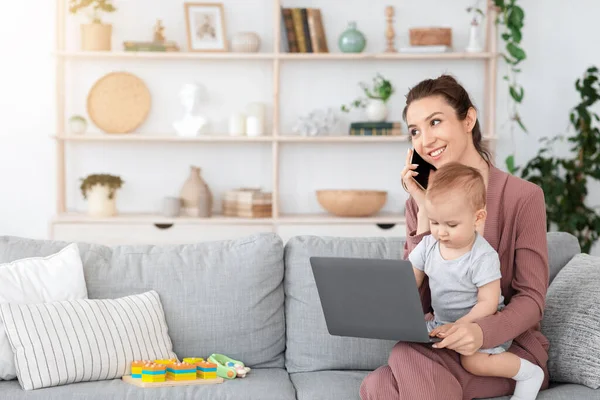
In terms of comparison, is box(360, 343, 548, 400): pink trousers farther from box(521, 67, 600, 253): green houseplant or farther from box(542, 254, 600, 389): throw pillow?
box(521, 67, 600, 253): green houseplant

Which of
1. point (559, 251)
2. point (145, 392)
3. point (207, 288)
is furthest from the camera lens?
point (559, 251)

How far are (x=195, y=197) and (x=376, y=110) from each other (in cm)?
113

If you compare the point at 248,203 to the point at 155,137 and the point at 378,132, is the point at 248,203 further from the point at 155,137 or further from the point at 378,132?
the point at 378,132

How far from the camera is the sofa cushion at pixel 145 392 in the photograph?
2123 millimetres

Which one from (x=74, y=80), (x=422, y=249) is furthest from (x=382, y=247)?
(x=74, y=80)

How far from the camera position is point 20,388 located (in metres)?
2.15

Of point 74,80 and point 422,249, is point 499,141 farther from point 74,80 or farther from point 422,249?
point 422,249

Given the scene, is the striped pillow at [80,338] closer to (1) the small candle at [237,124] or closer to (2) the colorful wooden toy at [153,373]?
(2) the colorful wooden toy at [153,373]

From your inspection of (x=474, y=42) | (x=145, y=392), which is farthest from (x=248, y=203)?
(x=145, y=392)

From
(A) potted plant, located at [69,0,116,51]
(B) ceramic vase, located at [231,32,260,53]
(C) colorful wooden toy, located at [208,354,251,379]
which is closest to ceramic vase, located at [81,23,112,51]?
(A) potted plant, located at [69,0,116,51]

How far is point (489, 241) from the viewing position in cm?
217

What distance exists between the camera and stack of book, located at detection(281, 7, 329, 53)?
4574mm

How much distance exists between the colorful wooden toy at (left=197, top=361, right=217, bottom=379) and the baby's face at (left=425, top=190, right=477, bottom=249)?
0.73m

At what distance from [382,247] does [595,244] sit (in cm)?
249
